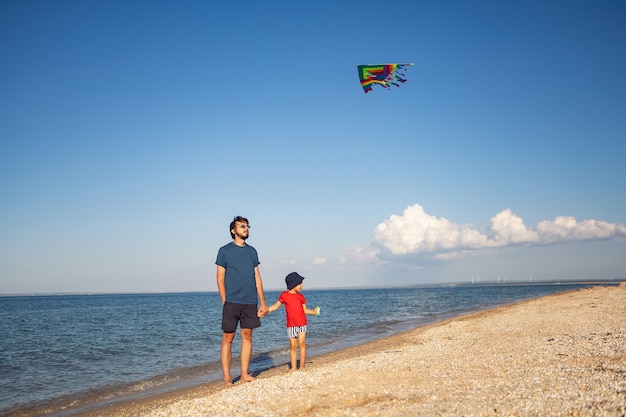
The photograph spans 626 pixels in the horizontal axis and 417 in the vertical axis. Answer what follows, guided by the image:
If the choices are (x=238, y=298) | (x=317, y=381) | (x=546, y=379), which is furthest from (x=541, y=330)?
(x=238, y=298)

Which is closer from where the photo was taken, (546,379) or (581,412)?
(581,412)

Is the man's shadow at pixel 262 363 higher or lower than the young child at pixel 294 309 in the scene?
lower

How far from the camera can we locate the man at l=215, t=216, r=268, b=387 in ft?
27.3

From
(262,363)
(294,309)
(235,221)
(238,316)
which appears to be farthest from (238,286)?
(262,363)

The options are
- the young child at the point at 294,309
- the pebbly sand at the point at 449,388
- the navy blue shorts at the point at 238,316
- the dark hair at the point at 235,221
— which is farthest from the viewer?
the young child at the point at 294,309

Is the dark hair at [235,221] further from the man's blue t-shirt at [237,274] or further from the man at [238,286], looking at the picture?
the man's blue t-shirt at [237,274]

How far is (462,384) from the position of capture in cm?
675

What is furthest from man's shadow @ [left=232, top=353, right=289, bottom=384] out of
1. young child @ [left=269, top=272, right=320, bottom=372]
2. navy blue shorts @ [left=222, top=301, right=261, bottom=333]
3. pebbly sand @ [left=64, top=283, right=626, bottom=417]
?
navy blue shorts @ [left=222, top=301, right=261, bottom=333]

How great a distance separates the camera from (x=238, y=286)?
329 inches

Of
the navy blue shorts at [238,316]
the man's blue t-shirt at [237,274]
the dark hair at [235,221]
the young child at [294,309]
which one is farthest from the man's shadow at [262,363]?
the dark hair at [235,221]

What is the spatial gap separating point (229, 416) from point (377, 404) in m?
2.13

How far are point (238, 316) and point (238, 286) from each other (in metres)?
0.63

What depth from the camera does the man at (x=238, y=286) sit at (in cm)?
834

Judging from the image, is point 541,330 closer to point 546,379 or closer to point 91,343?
point 546,379
